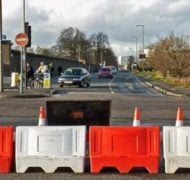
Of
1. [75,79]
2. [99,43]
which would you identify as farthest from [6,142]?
[99,43]

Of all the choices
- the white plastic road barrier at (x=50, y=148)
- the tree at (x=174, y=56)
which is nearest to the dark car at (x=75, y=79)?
the tree at (x=174, y=56)

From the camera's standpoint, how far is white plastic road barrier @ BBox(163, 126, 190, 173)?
387 inches

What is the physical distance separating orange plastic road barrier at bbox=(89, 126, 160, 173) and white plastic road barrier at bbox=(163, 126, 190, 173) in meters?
0.16

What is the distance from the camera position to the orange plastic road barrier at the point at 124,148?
984 cm

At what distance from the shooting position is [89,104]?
11.6m

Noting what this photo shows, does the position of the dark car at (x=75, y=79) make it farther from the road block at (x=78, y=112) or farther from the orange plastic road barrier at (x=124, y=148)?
the orange plastic road barrier at (x=124, y=148)

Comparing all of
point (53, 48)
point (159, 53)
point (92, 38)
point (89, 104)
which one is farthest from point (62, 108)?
point (92, 38)

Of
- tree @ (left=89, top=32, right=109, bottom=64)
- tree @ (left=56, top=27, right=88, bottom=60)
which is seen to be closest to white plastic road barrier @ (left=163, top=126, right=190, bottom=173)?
tree @ (left=56, top=27, right=88, bottom=60)

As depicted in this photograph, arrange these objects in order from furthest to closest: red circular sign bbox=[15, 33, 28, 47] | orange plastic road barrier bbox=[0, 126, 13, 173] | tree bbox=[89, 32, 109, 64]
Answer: tree bbox=[89, 32, 109, 64], red circular sign bbox=[15, 33, 28, 47], orange plastic road barrier bbox=[0, 126, 13, 173]

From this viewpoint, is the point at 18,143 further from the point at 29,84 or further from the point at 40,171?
the point at 29,84

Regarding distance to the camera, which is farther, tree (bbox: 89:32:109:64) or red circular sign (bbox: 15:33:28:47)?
tree (bbox: 89:32:109:64)

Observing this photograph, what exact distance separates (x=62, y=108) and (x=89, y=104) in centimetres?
53

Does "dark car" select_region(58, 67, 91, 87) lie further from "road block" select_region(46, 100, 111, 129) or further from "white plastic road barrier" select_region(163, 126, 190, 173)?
"white plastic road barrier" select_region(163, 126, 190, 173)

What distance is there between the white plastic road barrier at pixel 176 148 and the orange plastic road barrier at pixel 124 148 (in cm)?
16
